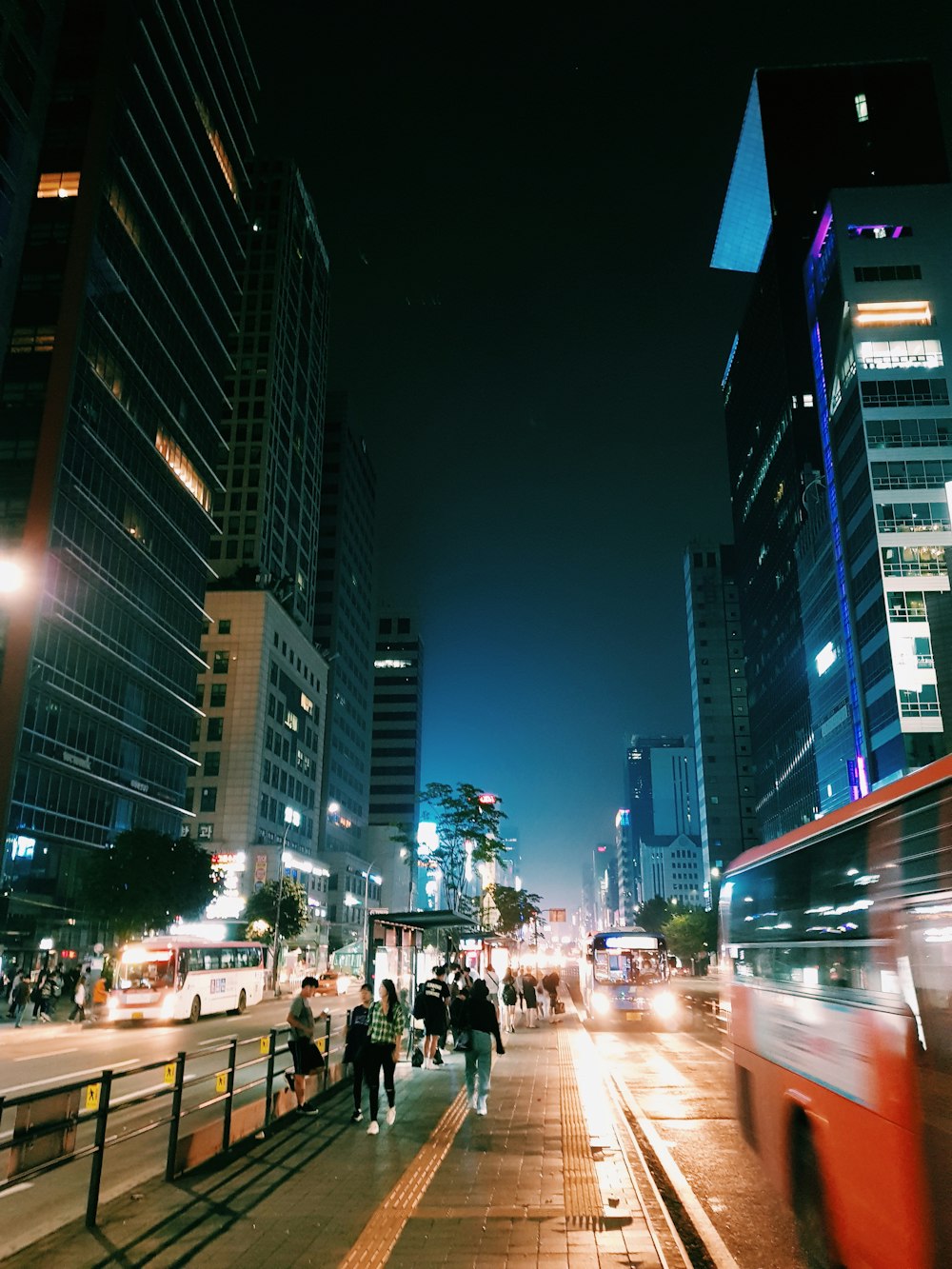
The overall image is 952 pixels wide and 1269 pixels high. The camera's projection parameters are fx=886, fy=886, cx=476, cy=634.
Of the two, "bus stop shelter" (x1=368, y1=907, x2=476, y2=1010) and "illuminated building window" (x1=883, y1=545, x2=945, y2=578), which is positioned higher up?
"illuminated building window" (x1=883, y1=545, x2=945, y2=578)

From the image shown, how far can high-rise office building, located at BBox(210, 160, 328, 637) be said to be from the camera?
93812 mm

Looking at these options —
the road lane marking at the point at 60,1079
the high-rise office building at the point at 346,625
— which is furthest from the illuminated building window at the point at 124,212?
the high-rise office building at the point at 346,625

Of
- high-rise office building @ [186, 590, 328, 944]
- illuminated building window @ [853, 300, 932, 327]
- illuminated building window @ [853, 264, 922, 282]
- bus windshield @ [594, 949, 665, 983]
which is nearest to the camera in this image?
bus windshield @ [594, 949, 665, 983]

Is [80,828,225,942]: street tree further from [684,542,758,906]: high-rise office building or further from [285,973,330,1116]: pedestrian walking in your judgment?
[684,542,758,906]: high-rise office building

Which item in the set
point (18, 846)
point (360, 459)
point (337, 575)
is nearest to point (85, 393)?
point (18, 846)

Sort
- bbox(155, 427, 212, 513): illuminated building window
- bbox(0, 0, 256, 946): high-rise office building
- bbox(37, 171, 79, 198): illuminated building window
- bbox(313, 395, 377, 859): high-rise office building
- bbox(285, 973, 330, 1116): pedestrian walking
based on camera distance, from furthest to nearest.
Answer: bbox(313, 395, 377, 859): high-rise office building → bbox(155, 427, 212, 513): illuminated building window → bbox(37, 171, 79, 198): illuminated building window → bbox(0, 0, 256, 946): high-rise office building → bbox(285, 973, 330, 1116): pedestrian walking

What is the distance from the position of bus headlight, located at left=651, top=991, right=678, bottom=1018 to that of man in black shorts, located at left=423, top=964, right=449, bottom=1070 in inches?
509

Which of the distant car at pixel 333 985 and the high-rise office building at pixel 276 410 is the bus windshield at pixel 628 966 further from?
the high-rise office building at pixel 276 410

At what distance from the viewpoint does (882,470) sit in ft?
230

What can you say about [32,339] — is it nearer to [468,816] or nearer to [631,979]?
[468,816]

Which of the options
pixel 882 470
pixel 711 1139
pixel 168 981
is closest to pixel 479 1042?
pixel 711 1139

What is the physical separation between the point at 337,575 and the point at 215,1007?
91.3 m

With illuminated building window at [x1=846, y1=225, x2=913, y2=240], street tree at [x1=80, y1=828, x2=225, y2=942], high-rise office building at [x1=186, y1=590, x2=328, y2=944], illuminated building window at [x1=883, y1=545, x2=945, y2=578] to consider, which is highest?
illuminated building window at [x1=846, y1=225, x2=913, y2=240]

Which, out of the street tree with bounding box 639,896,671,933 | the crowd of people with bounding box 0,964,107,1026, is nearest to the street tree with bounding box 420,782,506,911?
the crowd of people with bounding box 0,964,107,1026
